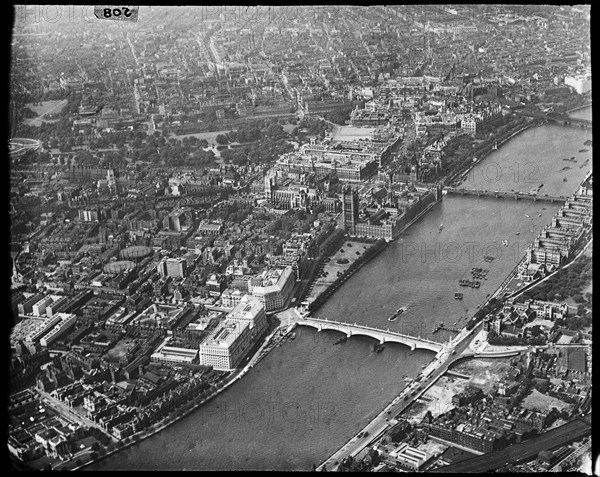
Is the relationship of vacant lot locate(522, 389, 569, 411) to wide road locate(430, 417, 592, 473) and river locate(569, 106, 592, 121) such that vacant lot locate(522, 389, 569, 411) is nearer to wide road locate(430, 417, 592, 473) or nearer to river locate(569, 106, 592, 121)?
wide road locate(430, 417, 592, 473)

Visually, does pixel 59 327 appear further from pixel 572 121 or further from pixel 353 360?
pixel 572 121

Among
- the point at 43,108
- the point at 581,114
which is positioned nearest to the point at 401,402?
the point at 43,108

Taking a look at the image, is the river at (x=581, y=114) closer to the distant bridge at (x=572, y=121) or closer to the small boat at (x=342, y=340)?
the distant bridge at (x=572, y=121)

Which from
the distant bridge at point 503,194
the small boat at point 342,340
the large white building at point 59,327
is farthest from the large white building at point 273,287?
the distant bridge at point 503,194

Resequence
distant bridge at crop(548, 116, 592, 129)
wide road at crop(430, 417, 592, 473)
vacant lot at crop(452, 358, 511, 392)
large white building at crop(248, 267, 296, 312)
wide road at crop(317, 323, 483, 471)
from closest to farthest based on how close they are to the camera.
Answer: wide road at crop(430, 417, 592, 473), wide road at crop(317, 323, 483, 471), vacant lot at crop(452, 358, 511, 392), large white building at crop(248, 267, 296, 312), distant bridge at crop(548, 116, 592, 129)

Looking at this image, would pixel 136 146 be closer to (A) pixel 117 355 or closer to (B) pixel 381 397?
(A) pixel 117 355

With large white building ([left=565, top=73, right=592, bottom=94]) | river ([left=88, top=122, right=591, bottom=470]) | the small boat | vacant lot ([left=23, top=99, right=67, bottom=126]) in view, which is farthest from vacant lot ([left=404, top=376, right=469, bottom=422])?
vacant lot ([left=23, top=99, right=67, bottom=126])
